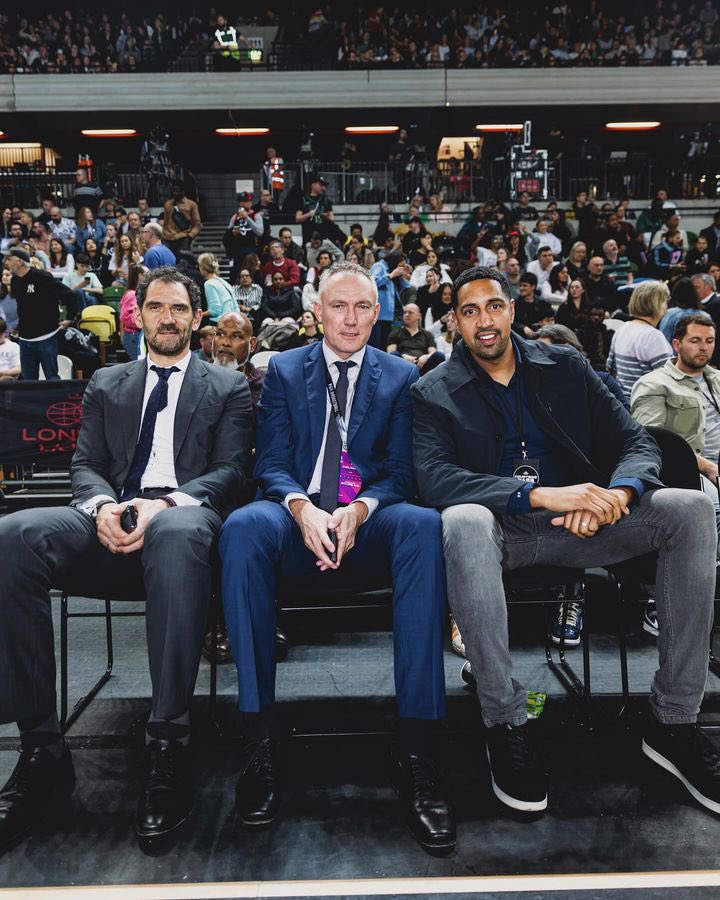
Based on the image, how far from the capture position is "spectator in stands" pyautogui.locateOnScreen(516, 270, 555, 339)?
8.25m

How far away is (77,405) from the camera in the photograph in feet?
16.2

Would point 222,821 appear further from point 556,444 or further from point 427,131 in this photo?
point 427,131

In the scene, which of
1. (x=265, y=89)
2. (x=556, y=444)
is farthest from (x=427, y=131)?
(x=556, y=444)

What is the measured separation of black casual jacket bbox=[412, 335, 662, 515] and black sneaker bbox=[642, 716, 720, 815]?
0.80m

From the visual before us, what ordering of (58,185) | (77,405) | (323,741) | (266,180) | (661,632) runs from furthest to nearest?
(58,185)
(266,180)
(77,405)
(323,741)
(661,632)

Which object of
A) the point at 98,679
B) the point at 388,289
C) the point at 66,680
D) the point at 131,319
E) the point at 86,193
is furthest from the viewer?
the point at 86,193

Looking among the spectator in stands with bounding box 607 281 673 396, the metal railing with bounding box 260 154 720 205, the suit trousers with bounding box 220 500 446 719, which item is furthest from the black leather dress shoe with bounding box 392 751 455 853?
the metal railing with bounding box 260 154 720 205

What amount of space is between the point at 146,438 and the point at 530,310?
6.43 metres

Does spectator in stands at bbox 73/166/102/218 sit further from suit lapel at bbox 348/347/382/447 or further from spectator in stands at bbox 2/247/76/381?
suit lapel at bbox 348/347/382/447

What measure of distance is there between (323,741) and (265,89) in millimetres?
19000

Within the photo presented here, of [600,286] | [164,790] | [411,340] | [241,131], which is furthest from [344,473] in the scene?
[241,131]

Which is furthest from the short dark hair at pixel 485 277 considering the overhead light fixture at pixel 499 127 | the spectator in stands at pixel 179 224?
the overhead light fixture at pixel 499 127

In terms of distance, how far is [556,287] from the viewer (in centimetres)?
980

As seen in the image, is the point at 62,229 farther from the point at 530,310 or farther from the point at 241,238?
the point at 530,310
